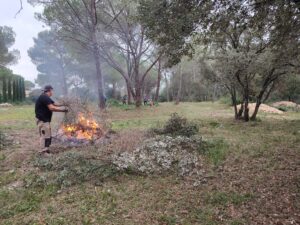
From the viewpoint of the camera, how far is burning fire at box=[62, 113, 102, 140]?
8.51 metres

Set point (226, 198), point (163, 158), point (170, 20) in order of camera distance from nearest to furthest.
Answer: point (226, 198), point (170, 20), point (163, 158)

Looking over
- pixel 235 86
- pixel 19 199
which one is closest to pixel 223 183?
pixel 19 199

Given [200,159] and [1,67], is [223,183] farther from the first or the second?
[1,67]

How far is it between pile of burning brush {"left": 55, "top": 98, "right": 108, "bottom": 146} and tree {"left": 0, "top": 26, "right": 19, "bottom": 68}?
97.6ft

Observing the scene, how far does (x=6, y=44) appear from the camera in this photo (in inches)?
1389

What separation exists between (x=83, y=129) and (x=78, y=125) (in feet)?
0.59

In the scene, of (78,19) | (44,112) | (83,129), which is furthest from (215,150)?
(78,19)

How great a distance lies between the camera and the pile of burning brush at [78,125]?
27.7 feet

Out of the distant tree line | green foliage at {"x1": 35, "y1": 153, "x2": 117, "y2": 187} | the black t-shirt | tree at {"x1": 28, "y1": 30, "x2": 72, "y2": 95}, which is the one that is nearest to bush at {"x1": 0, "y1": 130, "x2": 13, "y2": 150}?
the black t-shirt

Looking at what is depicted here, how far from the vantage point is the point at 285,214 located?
4344 mm

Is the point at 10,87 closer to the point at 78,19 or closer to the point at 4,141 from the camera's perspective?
the point at 78,19

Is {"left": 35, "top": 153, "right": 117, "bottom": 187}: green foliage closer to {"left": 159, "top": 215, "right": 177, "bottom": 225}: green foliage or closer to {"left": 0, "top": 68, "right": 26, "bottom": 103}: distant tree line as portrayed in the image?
{"left": 159, "top": 215, "right": 177, "bottom": 225}: green foliage

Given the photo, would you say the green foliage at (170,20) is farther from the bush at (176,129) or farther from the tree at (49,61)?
the tree at (49,61)

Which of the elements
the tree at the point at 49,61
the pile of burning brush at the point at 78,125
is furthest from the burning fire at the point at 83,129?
the tree at the point at 49,61
